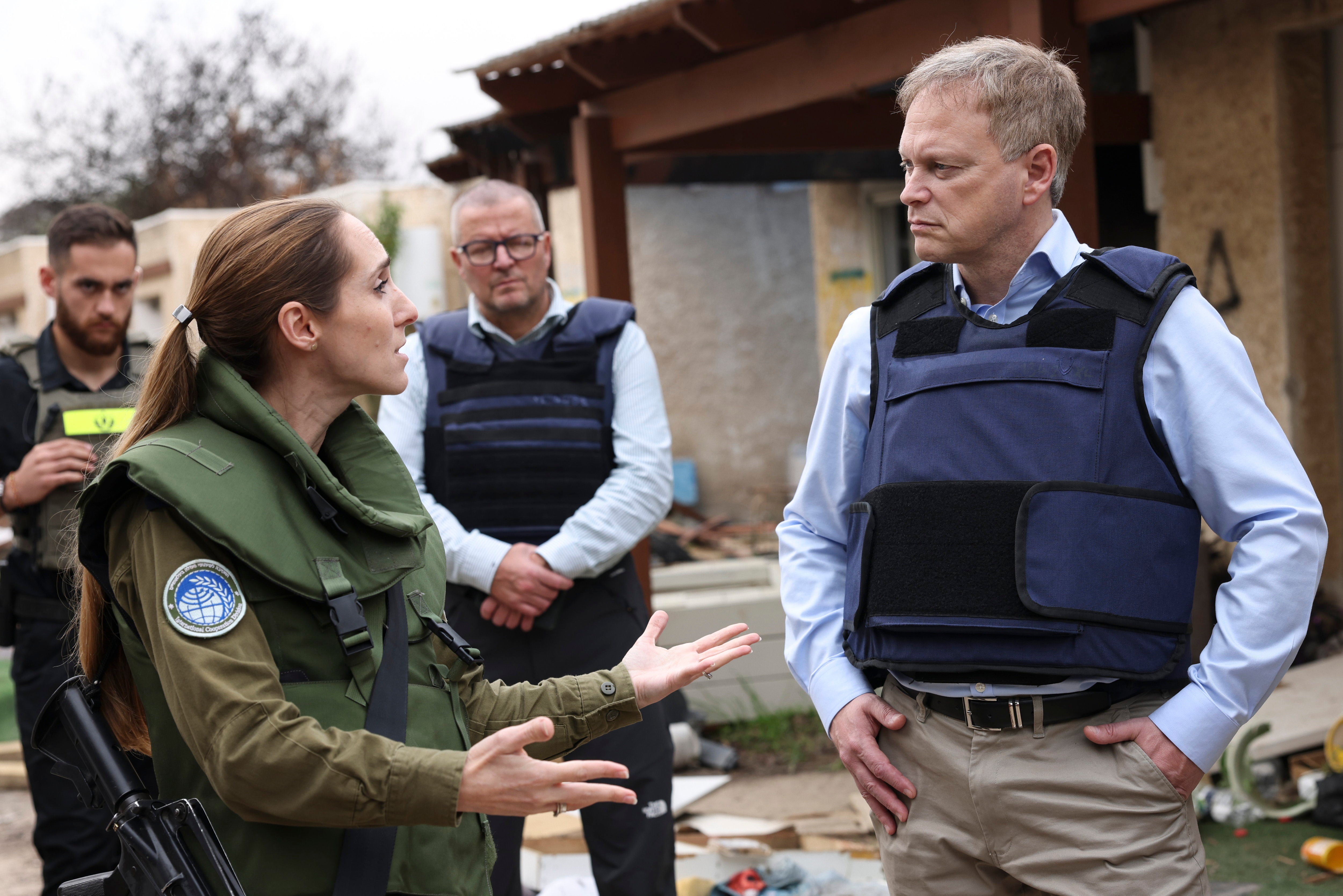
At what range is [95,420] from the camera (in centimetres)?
360

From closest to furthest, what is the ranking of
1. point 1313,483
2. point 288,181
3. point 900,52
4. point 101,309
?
point 101,309 → point 900,52 → point 1313,483 → point 288,181

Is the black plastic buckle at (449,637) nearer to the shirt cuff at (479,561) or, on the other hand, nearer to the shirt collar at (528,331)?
the shirt cuff at (479,561)

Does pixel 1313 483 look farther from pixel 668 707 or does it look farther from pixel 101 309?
pixel 101 309

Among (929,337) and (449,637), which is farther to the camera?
(929,337)

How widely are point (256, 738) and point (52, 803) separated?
8.20 feet

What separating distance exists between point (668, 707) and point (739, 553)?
13.8 ft

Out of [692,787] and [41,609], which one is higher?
[41,609]

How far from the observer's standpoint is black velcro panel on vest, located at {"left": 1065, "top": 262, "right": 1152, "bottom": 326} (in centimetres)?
187

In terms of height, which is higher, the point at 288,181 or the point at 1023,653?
the point at 288,181

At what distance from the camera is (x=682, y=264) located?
43.3 ft

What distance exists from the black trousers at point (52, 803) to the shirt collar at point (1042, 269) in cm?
281

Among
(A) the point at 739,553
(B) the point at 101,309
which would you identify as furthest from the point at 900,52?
(A) the point at 739,553

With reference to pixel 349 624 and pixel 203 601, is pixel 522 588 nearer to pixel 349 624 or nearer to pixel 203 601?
pixel 349 624

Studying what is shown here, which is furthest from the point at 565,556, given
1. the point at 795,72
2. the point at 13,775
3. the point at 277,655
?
the point at 13,775
